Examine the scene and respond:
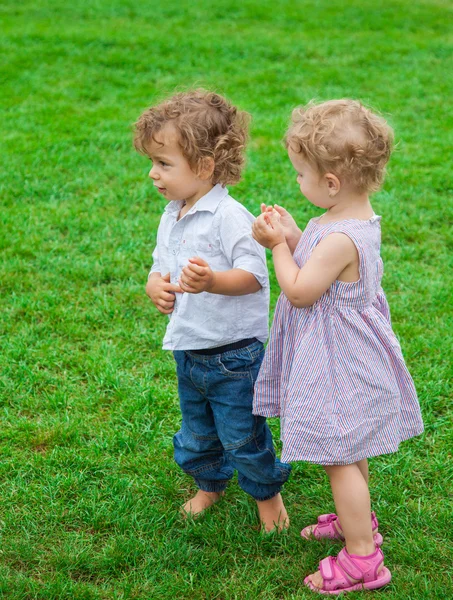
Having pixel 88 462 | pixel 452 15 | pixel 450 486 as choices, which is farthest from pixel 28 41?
pixel 450 486

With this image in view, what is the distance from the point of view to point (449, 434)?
3.22 metres

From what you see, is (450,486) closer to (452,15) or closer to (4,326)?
(4,326)

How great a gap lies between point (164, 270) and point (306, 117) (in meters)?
0.69

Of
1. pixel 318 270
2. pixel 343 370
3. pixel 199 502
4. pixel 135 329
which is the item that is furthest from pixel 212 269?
pixel 135 329

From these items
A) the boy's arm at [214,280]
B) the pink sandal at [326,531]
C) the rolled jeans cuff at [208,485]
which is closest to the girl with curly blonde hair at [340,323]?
the boy's arm at [214,280]

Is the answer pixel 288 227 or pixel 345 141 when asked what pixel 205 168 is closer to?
pixel 288 227

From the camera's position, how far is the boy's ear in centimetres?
243

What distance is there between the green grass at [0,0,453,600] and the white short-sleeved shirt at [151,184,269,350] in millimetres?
732

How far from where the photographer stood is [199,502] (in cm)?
286

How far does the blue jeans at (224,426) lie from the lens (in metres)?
2.53

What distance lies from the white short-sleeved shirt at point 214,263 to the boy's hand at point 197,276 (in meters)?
0.14

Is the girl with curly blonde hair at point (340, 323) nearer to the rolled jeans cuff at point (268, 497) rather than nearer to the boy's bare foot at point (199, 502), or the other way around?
the rolled jeans cuff at point (268, 497)

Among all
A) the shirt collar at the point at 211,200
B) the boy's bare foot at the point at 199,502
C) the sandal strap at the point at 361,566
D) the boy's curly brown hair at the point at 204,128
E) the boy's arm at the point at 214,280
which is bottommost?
the boy's bare foot at the point at 199,502

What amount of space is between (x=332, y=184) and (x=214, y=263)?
0.45 m
